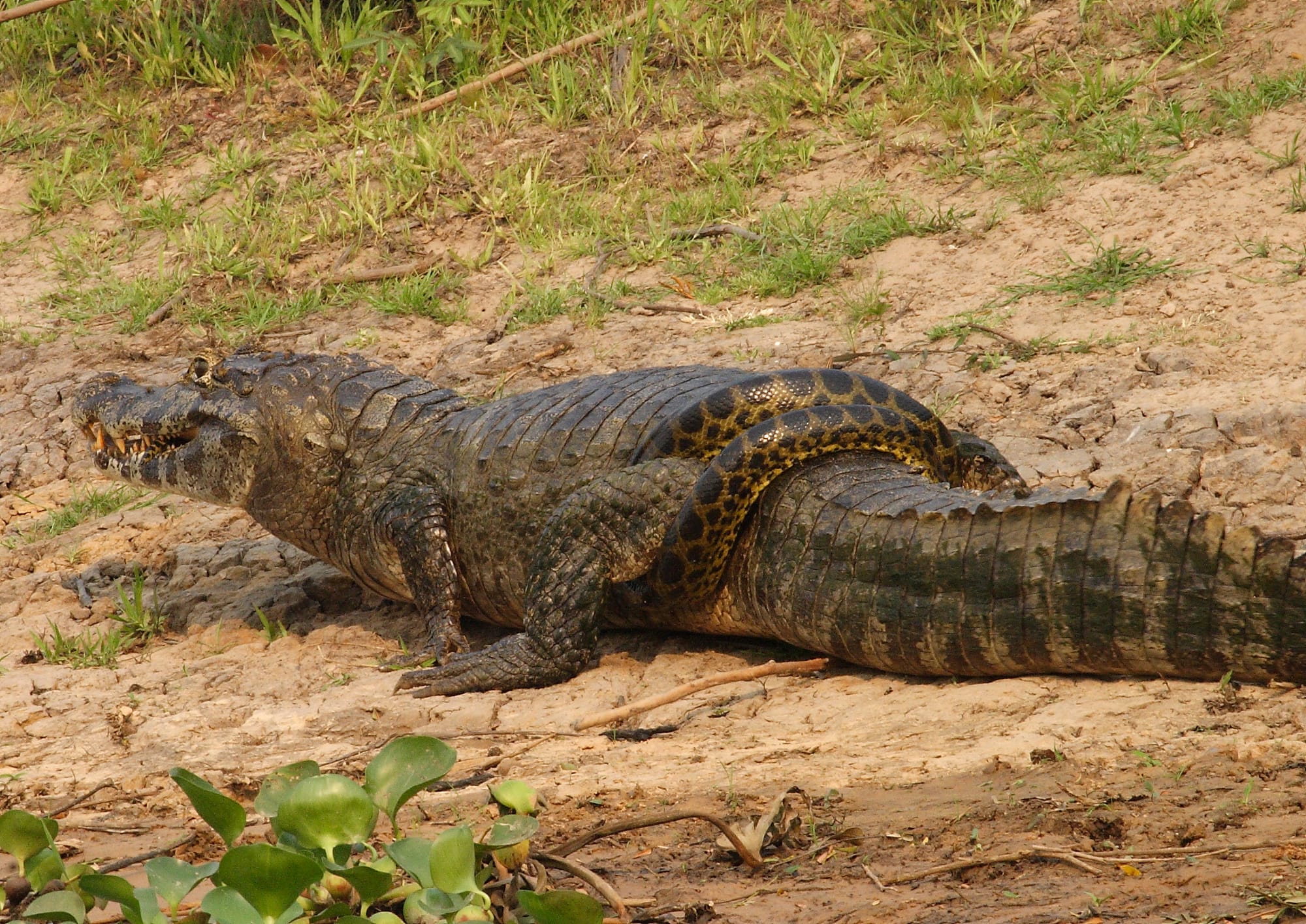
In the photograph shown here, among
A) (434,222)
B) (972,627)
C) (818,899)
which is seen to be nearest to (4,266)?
(434,222)

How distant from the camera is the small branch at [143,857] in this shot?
8.94ft

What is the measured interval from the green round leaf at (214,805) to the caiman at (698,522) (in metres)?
1.90

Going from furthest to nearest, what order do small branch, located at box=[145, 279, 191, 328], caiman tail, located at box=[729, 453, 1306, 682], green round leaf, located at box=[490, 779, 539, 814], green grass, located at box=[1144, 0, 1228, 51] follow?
small branch, located at box=[145, 279, 191, 328] → green grass, located at box=[1144, 0, 1228, 51] → caiman tail, located at box=[729, 453, 1306, 682] → green round leaf, located at box=[490, 779, 539, 814]

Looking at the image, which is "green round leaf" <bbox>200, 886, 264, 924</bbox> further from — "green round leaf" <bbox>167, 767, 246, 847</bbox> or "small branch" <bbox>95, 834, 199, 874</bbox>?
"small branch" <bbox>95, 834, 199, 874</bbox>

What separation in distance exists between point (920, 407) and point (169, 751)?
249 centimetres

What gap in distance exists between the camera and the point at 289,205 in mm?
8469

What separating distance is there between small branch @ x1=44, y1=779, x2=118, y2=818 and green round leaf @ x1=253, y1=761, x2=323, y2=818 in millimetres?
767

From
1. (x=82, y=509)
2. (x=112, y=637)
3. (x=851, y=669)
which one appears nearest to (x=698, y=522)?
(x=851, y=669)

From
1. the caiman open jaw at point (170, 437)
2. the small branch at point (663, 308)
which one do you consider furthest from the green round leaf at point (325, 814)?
the small branch at point (663, 308)

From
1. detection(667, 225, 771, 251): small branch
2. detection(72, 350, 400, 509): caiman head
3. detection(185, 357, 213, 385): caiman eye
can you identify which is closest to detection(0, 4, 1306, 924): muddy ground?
detection(667, 225, 771, 251): small branch

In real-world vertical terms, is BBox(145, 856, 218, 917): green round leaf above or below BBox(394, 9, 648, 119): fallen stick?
below

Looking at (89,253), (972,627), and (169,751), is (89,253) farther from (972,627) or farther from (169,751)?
(972,627)

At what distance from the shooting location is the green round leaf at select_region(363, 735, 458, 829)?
7.95ft

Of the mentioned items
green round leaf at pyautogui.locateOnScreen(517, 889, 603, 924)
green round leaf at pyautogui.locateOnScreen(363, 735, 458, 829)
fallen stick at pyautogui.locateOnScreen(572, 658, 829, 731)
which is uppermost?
green round leaf at pyautogui.locateOnScreen(363, 735, 458, 829)
